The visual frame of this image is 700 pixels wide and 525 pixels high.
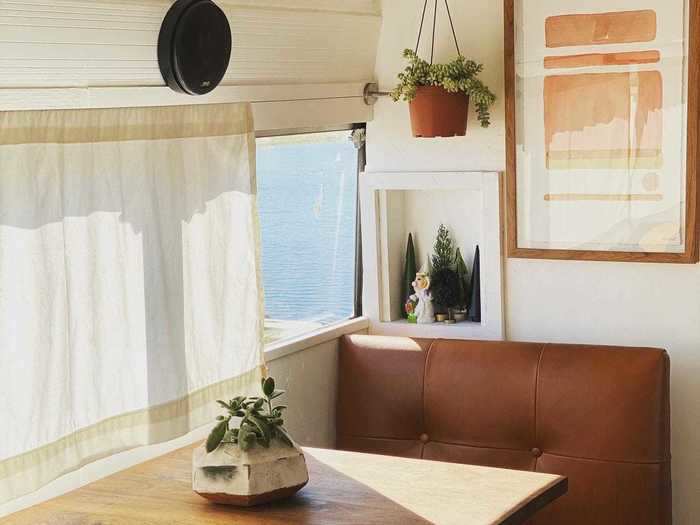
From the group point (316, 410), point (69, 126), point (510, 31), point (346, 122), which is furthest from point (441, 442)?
point (69, 126)

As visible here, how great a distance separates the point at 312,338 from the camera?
11.8 feet

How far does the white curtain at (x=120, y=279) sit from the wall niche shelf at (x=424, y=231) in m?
0.80

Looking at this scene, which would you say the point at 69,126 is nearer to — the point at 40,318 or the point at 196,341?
the point at 40,318

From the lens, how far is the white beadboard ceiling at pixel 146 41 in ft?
7.88

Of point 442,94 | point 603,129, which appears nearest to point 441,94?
point 442,94

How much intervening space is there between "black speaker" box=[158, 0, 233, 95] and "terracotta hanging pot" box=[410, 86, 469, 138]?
846 mm

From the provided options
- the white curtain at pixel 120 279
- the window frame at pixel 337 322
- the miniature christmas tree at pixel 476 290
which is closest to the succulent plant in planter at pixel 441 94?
the window frame at pixel 337 322

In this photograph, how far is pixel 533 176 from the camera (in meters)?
3.61

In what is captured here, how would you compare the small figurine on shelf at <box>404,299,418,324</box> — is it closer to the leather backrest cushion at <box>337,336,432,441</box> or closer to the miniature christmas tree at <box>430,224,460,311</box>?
the miniature christmas tree at <box>430,224,460,311</box>

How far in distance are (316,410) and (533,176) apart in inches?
42.6

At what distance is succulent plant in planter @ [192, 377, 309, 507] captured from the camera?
8.16 feet

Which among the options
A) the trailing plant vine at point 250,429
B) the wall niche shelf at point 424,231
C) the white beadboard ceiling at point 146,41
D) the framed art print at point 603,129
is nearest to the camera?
the white beadboard ceiling at point 146,41

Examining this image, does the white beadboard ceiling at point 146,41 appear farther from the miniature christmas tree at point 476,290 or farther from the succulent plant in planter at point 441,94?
the miniature christmas tree at point 476,290

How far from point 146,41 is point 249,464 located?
1086mm
